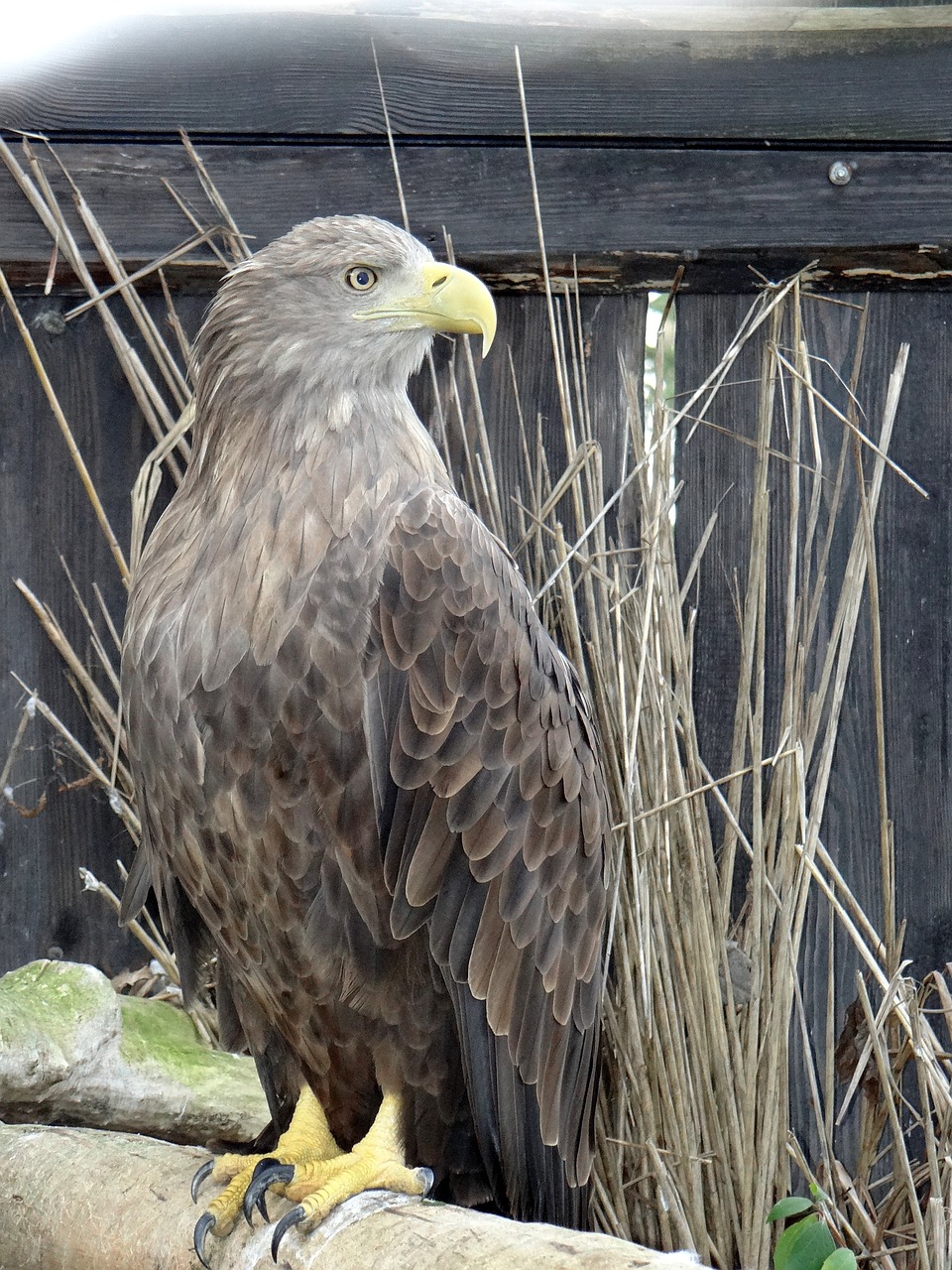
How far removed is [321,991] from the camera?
7.19 ft

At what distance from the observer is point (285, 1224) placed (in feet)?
6.52

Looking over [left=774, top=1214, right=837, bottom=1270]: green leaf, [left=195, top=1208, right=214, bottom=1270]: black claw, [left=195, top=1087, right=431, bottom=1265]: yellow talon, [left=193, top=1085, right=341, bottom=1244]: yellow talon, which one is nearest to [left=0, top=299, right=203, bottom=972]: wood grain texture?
[left=193, top=1085, right=341, bottom=1244]: yellow talon

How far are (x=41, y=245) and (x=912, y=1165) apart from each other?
8.86 ft

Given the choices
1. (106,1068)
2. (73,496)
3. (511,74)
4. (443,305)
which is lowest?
(106,1068)

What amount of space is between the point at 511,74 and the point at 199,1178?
2298 mm

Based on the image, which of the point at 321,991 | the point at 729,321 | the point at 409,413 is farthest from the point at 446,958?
the point at 729,321

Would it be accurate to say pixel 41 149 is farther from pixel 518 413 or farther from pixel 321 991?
pixel 321 991

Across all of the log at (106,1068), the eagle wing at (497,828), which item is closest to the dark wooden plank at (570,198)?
the eagle wing at (497,828)

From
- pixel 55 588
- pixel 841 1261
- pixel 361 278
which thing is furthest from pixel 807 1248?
pixel 55 588

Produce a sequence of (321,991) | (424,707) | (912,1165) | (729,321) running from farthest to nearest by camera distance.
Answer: (729,321)
(912,1165)
(321,991)
(424,707)

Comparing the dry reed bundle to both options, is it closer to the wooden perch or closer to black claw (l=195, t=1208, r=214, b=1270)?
the wooden perch

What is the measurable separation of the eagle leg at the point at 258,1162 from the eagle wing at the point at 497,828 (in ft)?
1.08

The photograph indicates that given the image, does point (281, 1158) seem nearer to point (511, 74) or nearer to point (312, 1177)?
point (312, 1177)

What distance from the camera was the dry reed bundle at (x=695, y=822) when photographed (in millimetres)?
2441
